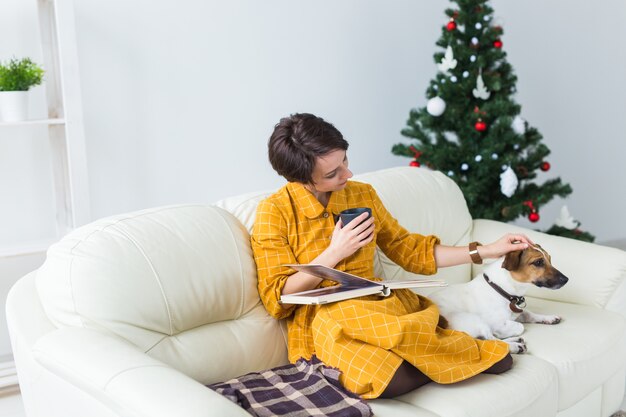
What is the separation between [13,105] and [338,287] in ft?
4.72

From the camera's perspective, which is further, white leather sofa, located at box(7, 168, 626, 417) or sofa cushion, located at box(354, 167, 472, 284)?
sofa cushion, located at box(354, 167, 472, 284)

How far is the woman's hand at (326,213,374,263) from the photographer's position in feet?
6.66

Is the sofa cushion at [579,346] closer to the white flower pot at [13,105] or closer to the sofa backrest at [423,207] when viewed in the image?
the sofa backrest at [423,207]

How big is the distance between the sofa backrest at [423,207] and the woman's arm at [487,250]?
27 centimetres

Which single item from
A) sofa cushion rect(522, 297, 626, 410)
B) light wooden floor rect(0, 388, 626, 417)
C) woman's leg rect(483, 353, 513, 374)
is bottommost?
light wooden floor rect(0, 388, 626, 417)

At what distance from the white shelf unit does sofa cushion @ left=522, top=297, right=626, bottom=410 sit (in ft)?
5.49

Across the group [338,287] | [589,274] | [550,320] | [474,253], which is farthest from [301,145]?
[589,274]

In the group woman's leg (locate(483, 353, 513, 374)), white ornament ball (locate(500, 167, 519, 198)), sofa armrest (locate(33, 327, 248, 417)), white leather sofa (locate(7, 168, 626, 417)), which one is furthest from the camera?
white ornament ball (locate(500, 167, 519, 198))

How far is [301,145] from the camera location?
208cm

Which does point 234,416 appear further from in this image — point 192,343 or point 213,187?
point 213,187

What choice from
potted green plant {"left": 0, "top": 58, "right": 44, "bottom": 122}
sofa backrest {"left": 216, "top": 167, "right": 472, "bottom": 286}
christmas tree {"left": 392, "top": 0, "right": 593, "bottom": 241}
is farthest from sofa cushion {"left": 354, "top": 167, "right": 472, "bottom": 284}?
potted green plant {"left": 0, "top": 58, "right": 44, "bottom": 122}

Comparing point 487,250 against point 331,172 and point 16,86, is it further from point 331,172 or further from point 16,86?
point 16,86

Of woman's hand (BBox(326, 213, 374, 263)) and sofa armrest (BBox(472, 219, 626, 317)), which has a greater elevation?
woman's hand (BBox(326, 213, 374, 263))

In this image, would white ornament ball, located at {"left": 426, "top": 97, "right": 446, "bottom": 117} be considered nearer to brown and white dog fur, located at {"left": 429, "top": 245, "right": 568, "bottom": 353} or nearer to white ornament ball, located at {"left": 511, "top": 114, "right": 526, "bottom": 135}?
white ornament ball, located at {"left": 511, "top": 114, "right": 526, "bottom": 135}
